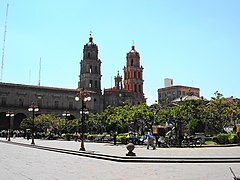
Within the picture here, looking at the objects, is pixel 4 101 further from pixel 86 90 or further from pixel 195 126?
pixel 195 126

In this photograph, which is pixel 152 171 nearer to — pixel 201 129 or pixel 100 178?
pixel 100 178

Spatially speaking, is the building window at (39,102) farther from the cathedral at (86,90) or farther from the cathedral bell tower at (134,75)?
the cathedral bell tower at (134,75)

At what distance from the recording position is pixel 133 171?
37.4 ft

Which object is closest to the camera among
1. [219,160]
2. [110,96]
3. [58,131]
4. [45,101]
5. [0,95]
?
[219,160]

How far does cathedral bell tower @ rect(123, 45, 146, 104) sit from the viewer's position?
264 feet

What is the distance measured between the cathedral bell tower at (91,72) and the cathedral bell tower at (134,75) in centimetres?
985

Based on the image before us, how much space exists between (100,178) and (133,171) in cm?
201

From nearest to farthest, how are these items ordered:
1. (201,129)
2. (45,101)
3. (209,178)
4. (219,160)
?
(209,178) → (219,160) → (201,129) → (45,101)

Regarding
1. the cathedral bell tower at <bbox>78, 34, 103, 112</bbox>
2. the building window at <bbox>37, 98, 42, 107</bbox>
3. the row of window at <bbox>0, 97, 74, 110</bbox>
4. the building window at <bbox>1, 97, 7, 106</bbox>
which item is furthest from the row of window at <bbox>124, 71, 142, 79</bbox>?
the building window at <bbox>1, 97, 7, 106</bbox>

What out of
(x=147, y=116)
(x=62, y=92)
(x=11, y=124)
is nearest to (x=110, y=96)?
(x=62, y=92)

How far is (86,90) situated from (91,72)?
615 centimetres

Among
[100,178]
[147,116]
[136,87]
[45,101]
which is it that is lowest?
[100,178]

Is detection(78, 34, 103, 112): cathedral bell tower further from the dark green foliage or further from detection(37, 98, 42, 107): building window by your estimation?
the dark green foliage

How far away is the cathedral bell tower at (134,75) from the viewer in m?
80.4
